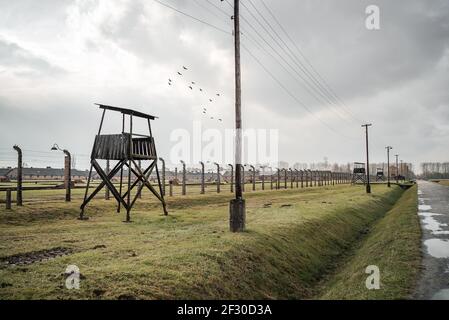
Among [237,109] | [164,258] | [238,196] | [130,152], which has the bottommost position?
[164,258]

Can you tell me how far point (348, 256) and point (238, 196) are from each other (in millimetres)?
5519

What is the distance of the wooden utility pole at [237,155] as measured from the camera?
40.9 ft

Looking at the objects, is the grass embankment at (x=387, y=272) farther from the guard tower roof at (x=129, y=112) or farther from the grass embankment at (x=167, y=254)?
the guard tower roof at (x=129, y=112)

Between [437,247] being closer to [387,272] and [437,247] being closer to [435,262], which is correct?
[435,262]

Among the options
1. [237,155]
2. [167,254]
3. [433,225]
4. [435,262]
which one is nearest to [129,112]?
[237,155]

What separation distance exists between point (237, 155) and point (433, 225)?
37.7ft

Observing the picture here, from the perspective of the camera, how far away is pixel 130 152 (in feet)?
54.4

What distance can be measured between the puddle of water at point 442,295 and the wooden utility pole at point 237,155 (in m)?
6.50

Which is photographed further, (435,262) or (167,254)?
(435,262)

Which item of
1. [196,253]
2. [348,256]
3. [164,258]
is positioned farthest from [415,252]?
[164,258]

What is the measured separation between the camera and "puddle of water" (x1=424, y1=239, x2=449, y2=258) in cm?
1097

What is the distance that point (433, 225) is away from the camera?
1688cm
